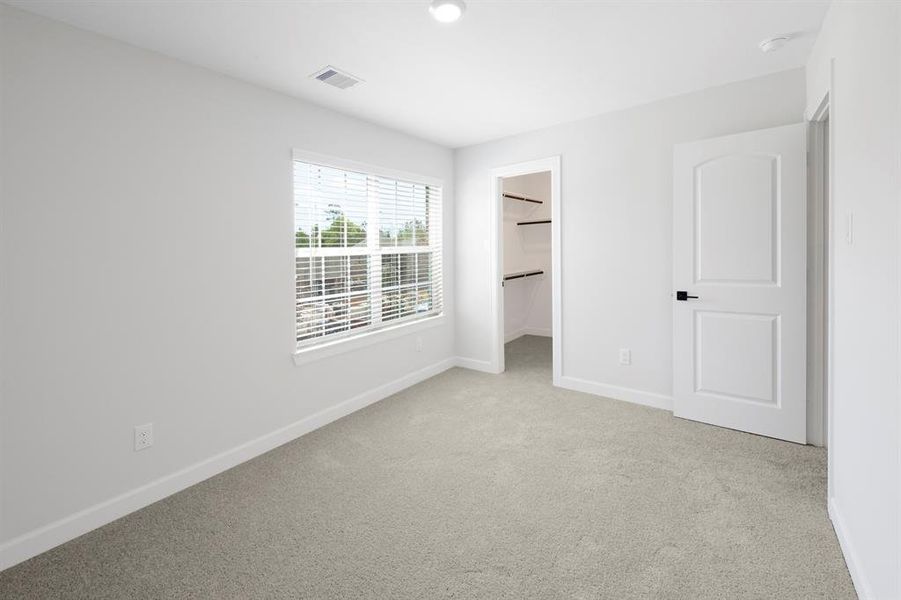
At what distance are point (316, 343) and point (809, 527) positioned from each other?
3003 millimetres

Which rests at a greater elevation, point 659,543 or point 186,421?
point 186,421

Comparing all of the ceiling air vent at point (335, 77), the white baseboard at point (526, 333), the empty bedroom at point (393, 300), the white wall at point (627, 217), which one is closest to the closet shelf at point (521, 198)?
the white wall at point (627, 217)

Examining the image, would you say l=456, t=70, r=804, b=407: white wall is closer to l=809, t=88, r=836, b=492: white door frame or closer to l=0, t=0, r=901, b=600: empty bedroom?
l=0, t=0, r=901, b=600: empty bedroom

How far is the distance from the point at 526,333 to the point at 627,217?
326 cm

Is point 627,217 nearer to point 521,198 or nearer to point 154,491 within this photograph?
point 521,198

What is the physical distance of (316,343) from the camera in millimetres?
3352

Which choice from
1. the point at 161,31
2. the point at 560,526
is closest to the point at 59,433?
the point at 161,31

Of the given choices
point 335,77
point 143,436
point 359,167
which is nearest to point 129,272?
point 143,436

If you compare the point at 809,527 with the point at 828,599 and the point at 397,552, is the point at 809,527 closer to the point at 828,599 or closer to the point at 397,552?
the point at 828,599

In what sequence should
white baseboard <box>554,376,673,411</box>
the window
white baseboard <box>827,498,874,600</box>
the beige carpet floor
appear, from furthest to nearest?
white baseboard <box>554,376,673,411</box>
the window
the beige carpet floor
white baseboard <box>827,498,874,600</box>

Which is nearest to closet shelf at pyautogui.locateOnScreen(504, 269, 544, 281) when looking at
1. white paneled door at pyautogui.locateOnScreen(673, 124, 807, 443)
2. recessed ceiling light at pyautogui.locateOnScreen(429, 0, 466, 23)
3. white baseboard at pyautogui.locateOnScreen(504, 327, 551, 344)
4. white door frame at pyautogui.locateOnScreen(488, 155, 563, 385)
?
white baseboard at pyautogui.locateOnScreen(504, 327, 551, 344)

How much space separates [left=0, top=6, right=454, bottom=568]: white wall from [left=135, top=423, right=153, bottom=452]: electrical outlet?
0.13ft

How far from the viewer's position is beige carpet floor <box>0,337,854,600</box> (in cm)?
174

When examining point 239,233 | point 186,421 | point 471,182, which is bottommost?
point 186,421
